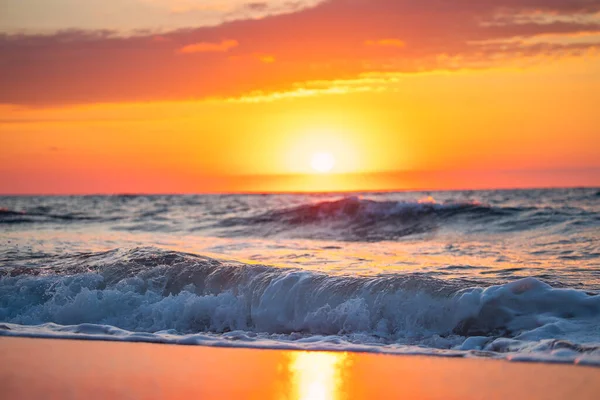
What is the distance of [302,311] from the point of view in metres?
6.89

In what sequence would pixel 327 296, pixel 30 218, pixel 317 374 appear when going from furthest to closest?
pixel 30 218, pixel 327 296, pixel 317 374

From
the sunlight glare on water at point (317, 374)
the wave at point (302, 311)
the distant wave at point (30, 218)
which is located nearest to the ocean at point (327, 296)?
the wave at point (302, 311)

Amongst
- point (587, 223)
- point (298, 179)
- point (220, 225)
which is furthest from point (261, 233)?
point (298, 179)

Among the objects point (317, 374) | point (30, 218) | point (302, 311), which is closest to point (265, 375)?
point (317, 374)

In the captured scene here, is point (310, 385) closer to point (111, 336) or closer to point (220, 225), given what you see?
point (111, 336)

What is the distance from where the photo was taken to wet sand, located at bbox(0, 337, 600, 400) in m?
4.06

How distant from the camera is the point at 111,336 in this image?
590 cm

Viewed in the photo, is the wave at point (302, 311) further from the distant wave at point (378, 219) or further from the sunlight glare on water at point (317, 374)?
the distant wave at point (378, 219)

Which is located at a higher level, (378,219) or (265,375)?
(378,219)

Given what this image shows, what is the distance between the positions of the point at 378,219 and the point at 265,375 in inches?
564

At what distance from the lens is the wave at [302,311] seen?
5727mm

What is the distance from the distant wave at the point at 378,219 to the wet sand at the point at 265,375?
10.2m

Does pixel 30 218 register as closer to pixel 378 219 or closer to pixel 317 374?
pixel 378 219

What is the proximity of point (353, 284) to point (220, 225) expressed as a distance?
39.6ft
